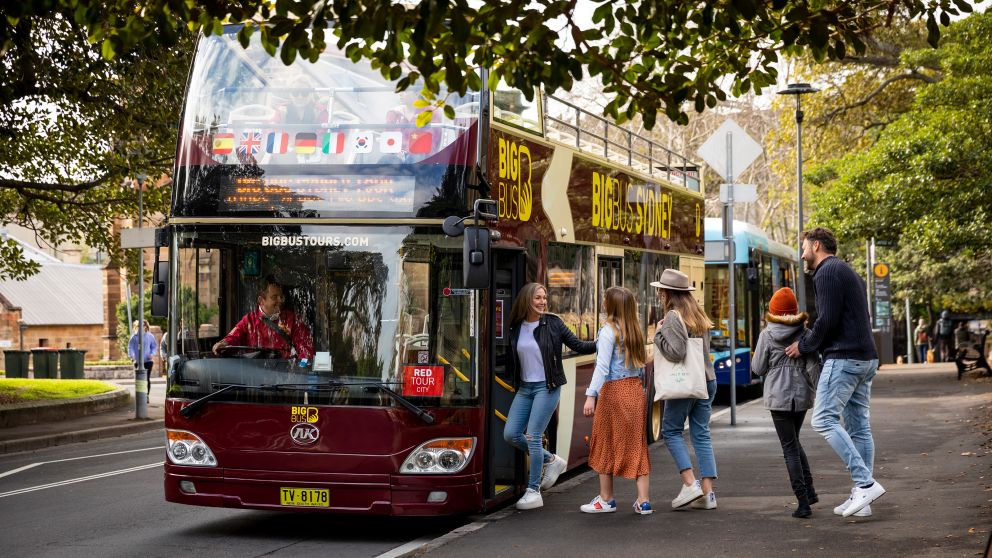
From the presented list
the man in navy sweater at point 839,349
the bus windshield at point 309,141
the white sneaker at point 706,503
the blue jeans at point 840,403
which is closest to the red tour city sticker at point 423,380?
the bus windshield at point 309,141

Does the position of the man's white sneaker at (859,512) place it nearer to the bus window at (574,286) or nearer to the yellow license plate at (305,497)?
the bus window at (574,286)

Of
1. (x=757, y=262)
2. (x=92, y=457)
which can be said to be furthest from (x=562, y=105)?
(x=757, y=262)

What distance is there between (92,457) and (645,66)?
1103cm

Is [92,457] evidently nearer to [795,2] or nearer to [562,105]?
[562,105]

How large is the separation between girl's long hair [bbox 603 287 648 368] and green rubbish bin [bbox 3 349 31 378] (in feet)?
113

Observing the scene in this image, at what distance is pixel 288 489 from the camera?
870 cm

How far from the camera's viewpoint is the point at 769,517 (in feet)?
29.7

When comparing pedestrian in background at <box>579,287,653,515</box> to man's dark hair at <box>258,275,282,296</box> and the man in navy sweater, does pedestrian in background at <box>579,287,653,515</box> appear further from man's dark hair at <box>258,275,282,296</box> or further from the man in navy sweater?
man's dark hair at <box>258,275,282,296</box>

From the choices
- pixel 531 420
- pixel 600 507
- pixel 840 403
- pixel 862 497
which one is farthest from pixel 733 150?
pixel 862 497

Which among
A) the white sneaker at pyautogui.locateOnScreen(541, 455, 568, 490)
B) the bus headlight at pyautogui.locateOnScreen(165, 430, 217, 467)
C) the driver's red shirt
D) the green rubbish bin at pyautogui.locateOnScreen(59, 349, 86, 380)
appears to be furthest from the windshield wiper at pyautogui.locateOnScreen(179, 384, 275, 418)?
the green rubbish bin at pyautogui.locateOnScreen(59, 349, 86, 380)

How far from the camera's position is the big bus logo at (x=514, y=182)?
9.66 metres

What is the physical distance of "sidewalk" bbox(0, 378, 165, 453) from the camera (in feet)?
63.4

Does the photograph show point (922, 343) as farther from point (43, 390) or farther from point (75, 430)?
point (75, 430)

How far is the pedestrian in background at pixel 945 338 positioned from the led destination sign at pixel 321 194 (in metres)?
40.1
